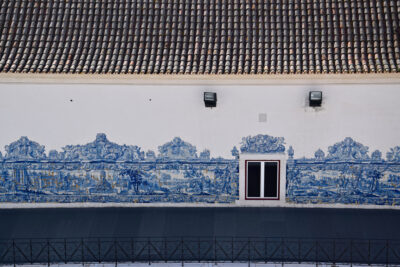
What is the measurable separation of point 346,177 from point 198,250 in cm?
488

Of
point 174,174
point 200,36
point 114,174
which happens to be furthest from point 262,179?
point 200,36

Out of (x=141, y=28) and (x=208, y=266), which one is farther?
(x=141, y=28)

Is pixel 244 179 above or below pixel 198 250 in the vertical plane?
above

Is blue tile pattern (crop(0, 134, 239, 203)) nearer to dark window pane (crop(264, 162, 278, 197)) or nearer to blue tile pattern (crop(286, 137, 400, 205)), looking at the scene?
dark window pane (crop(264, 162, 278, 197))

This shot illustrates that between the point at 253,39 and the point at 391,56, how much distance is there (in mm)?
3849

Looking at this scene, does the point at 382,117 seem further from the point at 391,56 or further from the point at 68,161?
the point at 68,161

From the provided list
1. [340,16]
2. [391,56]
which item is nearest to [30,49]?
[340,16]

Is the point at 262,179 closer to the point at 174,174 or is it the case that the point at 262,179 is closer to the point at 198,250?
the point at 174,174

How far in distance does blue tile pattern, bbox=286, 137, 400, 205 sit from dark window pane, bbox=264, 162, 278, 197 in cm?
36

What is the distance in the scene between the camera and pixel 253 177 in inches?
735

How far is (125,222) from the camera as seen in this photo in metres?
18.1

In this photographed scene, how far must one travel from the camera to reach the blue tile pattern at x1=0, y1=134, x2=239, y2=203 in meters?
18.5

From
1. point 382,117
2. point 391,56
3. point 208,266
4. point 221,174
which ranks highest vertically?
point 391,56

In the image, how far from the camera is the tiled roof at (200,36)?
17.6 m
